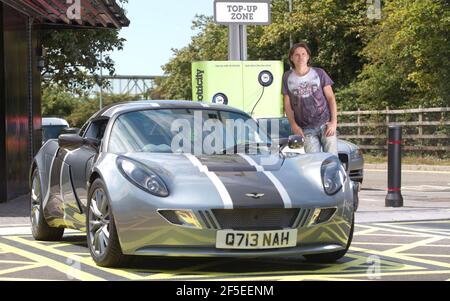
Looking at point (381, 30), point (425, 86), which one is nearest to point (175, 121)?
point (425, 86)

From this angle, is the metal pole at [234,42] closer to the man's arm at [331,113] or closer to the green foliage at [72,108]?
the man's arm at [331,113]

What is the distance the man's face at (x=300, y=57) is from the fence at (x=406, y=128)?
21101 mm

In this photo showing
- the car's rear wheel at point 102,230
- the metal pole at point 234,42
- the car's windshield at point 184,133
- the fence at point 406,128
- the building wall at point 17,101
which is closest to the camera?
the car's rear wheel at point 102,230

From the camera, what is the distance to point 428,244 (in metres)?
8.83

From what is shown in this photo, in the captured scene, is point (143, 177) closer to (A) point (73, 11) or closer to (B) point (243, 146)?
(B) point (243, 146)

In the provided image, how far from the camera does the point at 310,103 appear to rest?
9758 mm

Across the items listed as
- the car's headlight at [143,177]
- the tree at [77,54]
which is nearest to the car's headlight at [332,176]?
the car's headlight at [143,177]

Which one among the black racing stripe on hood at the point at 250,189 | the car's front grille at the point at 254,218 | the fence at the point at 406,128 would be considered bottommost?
the fence at the point at 406,128

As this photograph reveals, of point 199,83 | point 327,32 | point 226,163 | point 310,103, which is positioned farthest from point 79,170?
point 327,32

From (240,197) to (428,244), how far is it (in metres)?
2.85

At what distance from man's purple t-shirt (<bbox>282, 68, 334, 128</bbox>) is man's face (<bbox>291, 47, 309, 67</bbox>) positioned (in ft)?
0.37

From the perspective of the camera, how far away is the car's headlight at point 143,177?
22.1 feet

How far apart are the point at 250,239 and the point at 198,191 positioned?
485 mm
